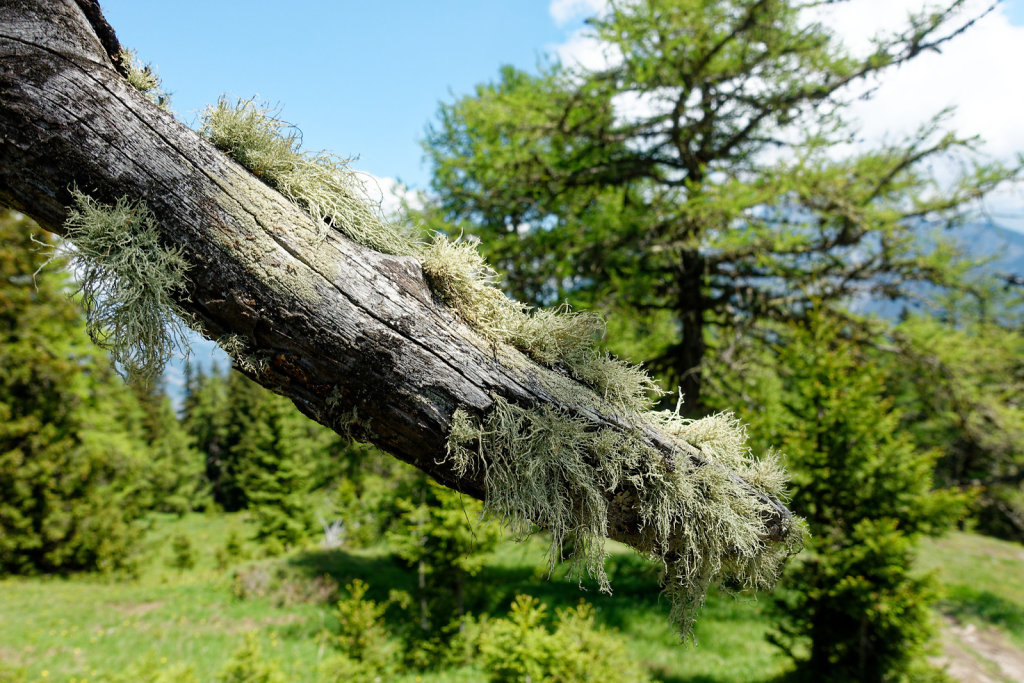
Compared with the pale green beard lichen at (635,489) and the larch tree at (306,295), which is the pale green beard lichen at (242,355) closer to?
the larch tree at (306,295)

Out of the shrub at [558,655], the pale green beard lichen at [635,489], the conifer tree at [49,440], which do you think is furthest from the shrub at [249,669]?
the conifer tree at [49,440]

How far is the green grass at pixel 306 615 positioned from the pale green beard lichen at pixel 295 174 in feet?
16.1

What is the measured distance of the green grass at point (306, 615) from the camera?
340 inches

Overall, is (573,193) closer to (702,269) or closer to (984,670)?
(702,269)

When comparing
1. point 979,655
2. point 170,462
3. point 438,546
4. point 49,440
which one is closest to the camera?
point 438,546

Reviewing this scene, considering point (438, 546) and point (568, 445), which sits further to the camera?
point (438, 546)

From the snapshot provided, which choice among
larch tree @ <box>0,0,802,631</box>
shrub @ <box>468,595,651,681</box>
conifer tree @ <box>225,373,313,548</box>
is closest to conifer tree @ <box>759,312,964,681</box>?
shrub @ <box>468,595,651,681</box>

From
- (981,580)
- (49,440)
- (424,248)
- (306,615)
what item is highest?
(981,580)

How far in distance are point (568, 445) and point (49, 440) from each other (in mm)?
20586

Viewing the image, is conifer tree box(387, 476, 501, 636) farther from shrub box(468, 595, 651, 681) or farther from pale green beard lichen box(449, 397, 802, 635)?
pale green beard lichen box(449, 397, 802, 635)

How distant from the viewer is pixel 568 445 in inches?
63.5

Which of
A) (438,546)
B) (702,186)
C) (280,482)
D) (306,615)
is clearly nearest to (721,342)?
(702,186)

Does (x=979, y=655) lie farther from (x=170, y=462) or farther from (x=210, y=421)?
(x=210, y=421)

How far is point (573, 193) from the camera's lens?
9.60 meters
